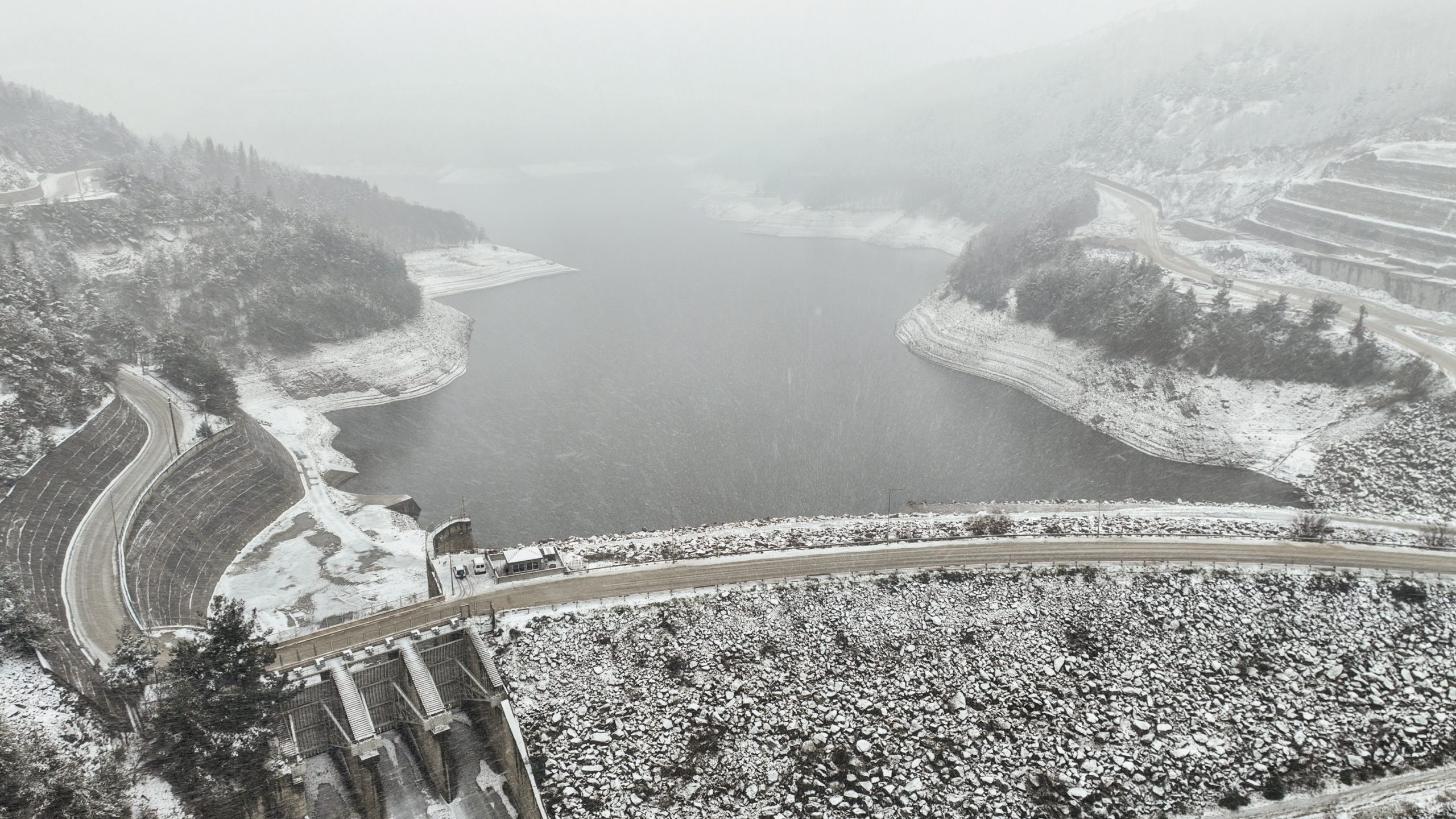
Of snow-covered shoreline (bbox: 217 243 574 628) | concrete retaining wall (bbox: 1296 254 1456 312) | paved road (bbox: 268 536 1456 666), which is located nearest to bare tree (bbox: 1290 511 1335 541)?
paved road (bbox: 268 536 1456 666)

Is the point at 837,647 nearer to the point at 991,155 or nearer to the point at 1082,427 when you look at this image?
the point at 1082,427

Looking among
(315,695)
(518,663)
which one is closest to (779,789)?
(518,663)

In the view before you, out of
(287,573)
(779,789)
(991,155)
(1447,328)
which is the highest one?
(991,155)

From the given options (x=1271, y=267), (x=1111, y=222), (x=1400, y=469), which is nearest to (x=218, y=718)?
(x=1400, y=469)

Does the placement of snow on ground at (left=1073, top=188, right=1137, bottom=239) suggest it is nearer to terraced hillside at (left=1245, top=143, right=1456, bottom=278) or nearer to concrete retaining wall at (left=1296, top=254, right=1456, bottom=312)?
terraced hillside at (left=1245, top=143, right=1456, bottom=278)

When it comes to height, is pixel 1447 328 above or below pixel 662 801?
above

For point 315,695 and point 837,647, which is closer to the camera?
point 315,695

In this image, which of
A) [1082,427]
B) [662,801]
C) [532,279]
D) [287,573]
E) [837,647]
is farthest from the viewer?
[532,279]
